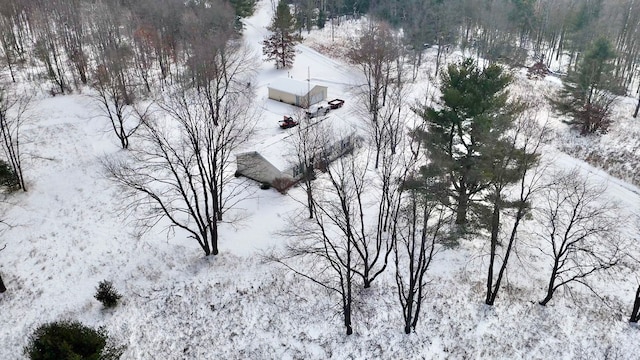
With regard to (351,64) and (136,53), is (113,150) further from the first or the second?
(351,64)

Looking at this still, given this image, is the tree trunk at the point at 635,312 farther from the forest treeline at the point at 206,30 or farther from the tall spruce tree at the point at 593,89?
the forest treeline at the point at 206,30

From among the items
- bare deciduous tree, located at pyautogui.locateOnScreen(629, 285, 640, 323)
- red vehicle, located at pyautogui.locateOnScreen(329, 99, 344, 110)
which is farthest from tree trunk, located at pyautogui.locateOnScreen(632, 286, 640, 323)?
red vehicle, located at pyautogui.locateOnScreen(329, 99, 344, 110)

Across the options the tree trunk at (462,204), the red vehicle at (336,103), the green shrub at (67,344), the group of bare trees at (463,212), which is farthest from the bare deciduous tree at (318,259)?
the red vehicle at (336,103)

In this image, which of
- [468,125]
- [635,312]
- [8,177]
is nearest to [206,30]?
[8,177]

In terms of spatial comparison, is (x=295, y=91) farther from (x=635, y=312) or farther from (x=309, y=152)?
(x=635, y=312)

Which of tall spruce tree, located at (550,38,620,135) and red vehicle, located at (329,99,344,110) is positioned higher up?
tall spruce tree, located at (550,38,620,135)

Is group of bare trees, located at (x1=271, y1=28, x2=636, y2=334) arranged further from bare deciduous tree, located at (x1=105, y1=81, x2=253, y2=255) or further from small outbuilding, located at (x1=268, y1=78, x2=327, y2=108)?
small outbuilding, located at (x1=268, y1=78, x2=327, y2=108)

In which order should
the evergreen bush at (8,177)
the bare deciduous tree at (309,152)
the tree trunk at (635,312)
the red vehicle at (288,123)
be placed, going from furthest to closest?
the red vehicle at (288,123)
the evergreen bush at (8,177)
the bare deciduous tree at (309,152)
the tree trunk at (635,312)
